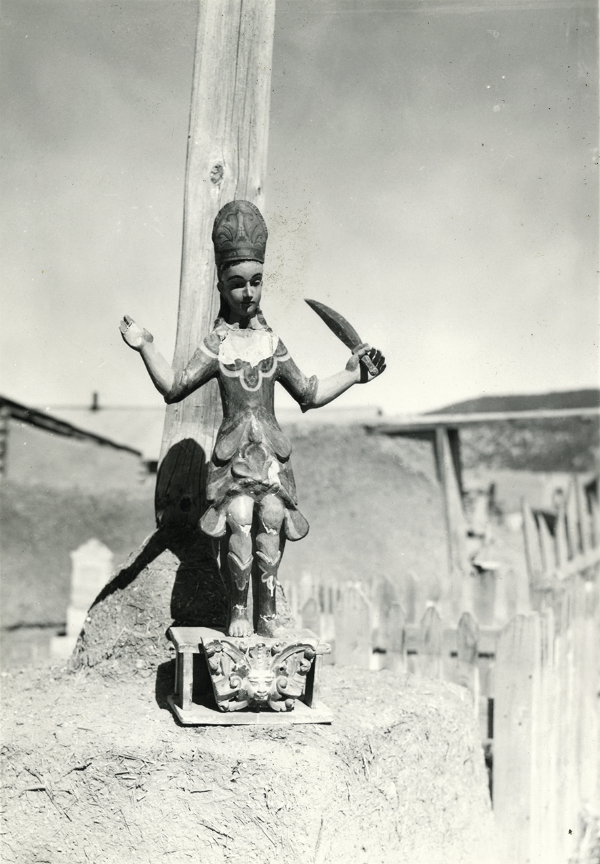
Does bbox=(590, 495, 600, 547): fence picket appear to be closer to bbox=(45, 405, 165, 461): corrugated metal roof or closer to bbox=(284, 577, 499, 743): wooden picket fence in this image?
bbox=(284, 577, 499, 743): wooden picket fence

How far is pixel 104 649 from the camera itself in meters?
4.19

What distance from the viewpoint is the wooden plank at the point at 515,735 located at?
4504mm

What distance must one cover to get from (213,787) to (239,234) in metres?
2.14

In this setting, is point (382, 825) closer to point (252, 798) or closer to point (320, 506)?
point (252, 798)

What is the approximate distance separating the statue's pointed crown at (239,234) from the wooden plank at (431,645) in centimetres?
234

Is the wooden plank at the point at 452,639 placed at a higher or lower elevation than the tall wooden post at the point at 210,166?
lower

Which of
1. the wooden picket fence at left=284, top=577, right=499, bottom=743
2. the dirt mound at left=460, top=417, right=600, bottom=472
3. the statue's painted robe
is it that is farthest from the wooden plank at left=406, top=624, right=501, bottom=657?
the dirt mound at left=460, top=417, right=600, bottom=472

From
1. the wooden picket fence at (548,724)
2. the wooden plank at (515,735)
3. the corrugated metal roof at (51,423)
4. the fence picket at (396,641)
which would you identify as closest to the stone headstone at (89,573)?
the fence picket at (396,641)

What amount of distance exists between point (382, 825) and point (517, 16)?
4500mm

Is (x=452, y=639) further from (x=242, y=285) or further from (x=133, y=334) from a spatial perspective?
(x=133, y=334)

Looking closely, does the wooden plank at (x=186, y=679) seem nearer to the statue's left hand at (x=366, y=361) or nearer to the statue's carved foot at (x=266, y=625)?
the statue's carved foot at (x=266, y=625)

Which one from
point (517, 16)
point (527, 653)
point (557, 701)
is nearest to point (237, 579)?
point (527, 653)

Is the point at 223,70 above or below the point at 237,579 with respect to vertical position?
above

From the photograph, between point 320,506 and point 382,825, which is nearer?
point 382,825
